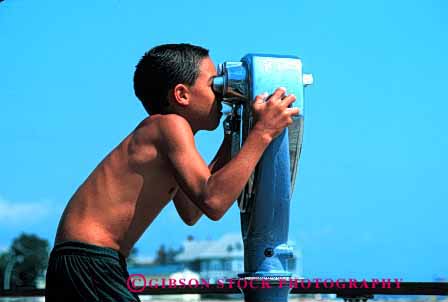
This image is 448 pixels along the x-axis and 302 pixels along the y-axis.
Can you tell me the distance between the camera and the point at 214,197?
196 centimetres

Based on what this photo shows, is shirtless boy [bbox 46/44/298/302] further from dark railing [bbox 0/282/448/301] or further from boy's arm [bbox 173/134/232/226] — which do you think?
dark railing [bbox 0/282/448/301]

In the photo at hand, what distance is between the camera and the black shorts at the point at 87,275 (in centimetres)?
202

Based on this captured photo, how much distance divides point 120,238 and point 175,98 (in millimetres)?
381

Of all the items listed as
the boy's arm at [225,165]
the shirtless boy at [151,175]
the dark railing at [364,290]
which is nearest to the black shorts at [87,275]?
the shirtless boy at [151,175]

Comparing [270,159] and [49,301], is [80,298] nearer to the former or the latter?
[49,301]

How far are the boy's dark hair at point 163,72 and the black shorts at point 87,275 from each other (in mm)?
409

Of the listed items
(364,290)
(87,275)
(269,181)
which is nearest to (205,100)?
(269,181)

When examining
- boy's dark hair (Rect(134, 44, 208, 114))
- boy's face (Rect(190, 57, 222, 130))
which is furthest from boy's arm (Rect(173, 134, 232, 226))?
boy's dark hair (Rect(134, 44, 208, 114))

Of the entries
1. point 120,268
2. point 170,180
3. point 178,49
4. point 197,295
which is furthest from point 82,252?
point 197,295

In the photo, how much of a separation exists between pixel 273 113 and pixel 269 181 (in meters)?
0.17

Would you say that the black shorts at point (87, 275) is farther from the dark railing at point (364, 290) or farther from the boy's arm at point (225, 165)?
the dark railing at point (364, 290)

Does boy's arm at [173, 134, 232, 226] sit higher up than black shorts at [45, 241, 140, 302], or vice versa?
boy's arm at [173, 134, 232, 226]

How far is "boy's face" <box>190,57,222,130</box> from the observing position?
217 centimetres

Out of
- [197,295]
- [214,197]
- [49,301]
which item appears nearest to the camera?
[214,197]
